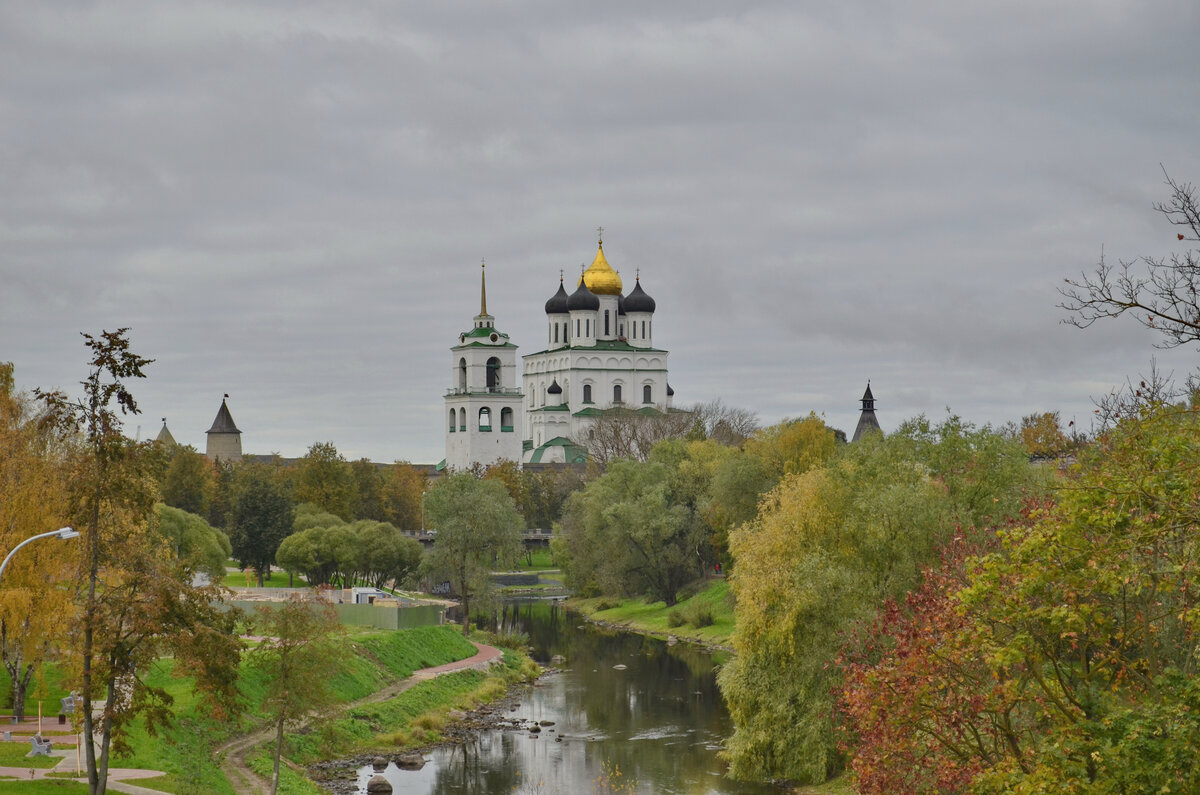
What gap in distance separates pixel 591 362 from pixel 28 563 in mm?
95014

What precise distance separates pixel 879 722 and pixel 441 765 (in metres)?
20.0

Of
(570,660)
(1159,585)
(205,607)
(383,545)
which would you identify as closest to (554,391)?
(383,545)

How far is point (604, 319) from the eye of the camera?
126000 mm

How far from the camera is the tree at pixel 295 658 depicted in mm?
28469

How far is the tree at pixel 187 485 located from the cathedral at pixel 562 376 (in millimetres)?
40261

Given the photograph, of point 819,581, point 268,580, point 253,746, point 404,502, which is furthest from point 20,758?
point 404,502

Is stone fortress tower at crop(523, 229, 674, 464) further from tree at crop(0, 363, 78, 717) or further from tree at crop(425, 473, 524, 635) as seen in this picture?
tree at crop(0, 363, 78, 717)

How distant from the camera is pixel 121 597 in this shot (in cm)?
2111

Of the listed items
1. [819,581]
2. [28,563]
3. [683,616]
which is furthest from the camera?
[683,616]

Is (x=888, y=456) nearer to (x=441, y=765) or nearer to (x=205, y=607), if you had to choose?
(x=441, y=765)

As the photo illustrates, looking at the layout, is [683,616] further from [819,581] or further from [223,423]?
[223,423]

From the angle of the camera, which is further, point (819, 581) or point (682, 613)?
point (682, 613)

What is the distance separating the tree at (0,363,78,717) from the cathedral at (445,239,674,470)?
286 feet

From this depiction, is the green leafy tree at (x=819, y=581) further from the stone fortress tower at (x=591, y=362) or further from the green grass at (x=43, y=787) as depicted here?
the stone fortress tower at (x=591, y=362)
